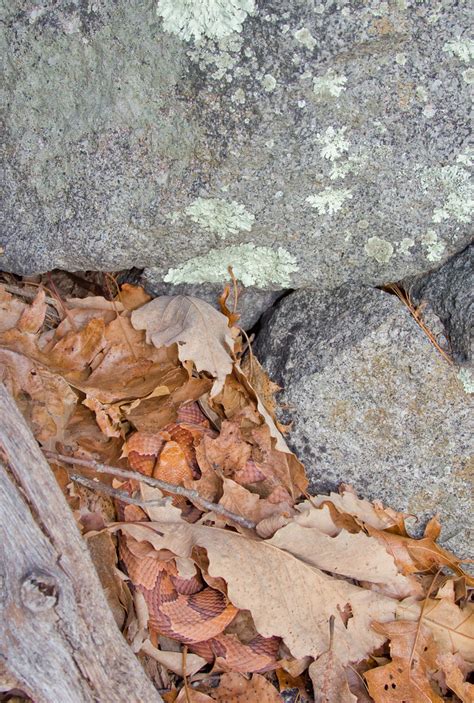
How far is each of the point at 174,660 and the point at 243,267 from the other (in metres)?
1.33

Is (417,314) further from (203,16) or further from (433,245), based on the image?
(203,16)

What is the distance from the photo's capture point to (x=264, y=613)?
85.7 inches

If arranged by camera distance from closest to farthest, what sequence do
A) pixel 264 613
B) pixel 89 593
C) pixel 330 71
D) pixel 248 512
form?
pixel 89 593
pixel 330 71
pixel 264 613
pixel 248 512

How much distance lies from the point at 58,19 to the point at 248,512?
5.53ft

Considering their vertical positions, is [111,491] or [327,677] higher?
[111,491]

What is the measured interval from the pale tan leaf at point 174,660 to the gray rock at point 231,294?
119 cm

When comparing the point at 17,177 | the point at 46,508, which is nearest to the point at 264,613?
the point at 46,508

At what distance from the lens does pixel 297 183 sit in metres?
2.23

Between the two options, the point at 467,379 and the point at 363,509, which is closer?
the point at 467,379

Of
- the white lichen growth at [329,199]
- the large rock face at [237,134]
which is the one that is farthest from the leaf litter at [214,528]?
the white lichen growth at [329,199]

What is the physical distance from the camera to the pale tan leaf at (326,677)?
86.4 inches

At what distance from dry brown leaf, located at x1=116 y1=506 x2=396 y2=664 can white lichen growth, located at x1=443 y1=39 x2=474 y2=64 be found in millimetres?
1575

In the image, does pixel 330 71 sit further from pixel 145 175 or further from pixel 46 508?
pixel 46 508

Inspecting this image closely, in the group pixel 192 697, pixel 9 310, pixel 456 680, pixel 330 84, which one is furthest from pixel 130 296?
pixel 456 680
